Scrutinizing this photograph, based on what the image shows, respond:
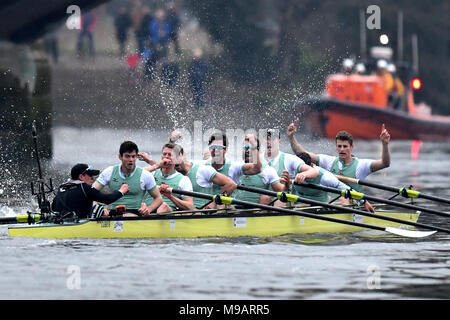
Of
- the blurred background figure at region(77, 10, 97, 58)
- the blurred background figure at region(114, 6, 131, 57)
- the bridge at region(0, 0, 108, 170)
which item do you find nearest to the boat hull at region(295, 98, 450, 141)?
the blurred background figure at region(114, 6, 131, 57)

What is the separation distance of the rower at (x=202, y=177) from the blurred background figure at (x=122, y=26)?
17.6 metres

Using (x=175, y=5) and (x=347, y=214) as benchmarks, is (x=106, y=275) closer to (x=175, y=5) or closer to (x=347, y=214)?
(x=347, y=214)

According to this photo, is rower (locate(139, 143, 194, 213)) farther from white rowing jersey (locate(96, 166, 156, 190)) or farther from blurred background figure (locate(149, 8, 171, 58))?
blurred background figure (locate(149, 8, 171, 58))

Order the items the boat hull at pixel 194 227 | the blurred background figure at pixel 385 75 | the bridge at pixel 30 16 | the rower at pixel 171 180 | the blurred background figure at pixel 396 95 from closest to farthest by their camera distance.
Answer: the boat hull at pixel 194 227 < the rower at pixel 171 180 < the bridge at pixel 30 16 < the blurred background figure at pixel 385 75 < the blurred background figure at pixel 396 95

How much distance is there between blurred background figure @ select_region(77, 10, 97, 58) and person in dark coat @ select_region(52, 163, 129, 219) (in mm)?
16119

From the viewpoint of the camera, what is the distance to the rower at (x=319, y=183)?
17797 mm

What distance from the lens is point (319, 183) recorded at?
17.9 m

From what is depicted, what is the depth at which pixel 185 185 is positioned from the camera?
17047 mm

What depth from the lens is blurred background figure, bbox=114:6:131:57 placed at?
34.8m

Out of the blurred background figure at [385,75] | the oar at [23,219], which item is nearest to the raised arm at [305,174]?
the oar at [23,219]

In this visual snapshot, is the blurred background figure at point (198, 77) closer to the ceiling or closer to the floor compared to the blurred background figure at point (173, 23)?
closer to the floor

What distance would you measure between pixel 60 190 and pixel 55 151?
1626 cm

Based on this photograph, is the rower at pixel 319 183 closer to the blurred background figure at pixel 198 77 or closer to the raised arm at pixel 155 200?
the raised arm at pixel 155 200
